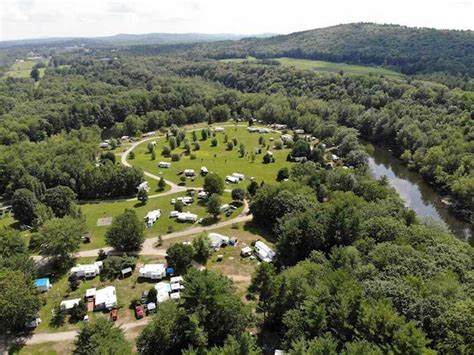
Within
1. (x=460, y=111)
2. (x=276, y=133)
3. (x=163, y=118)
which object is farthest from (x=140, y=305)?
(x=460, y=111)

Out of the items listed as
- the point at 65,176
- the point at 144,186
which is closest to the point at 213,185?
the point at 144,186

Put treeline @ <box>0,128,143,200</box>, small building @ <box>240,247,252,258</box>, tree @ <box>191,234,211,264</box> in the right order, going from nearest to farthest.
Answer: tree @ <box>191,234,211,264</box> < small building @ <box>240,247,252,258</box> < treeline @ <box>0,128,143,200</box>

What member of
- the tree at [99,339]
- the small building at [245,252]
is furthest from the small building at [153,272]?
the tree at [99,339]

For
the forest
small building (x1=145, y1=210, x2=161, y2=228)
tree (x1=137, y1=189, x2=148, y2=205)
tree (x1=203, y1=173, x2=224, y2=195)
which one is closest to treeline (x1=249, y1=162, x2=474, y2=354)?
the forest

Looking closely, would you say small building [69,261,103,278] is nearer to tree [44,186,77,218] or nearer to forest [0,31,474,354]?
forest [0,31,474,354]

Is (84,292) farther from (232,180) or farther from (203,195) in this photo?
(232,180)

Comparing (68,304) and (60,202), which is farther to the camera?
(60,202)
